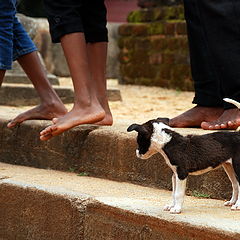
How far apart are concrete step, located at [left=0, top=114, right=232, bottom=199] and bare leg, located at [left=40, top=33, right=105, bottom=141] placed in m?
0.12

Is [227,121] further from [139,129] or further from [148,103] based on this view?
[148,103]

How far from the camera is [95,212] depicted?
9.68ft

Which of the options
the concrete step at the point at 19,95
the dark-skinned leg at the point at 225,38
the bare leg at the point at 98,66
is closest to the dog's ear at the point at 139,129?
the dark-skinned leg at the point at 225,38

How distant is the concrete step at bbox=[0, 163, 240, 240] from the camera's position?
2574 mm

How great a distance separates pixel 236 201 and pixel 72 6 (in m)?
1.39

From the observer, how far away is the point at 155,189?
328 centimetres

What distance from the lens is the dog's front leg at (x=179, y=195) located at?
2.59 meters

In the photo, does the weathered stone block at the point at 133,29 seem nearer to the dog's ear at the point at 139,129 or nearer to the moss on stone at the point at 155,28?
the moss on stone at the point at 155,28

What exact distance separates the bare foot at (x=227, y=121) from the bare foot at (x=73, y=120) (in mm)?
559

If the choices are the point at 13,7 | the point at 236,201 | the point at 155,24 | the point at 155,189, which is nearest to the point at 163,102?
the point at 155,24

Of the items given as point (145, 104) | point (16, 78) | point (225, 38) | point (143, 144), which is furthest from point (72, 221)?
point (16, 78)

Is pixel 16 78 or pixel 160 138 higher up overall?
pixel 160 138

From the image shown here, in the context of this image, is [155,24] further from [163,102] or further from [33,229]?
[33,229]

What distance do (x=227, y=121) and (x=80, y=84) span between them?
2.56 feet
